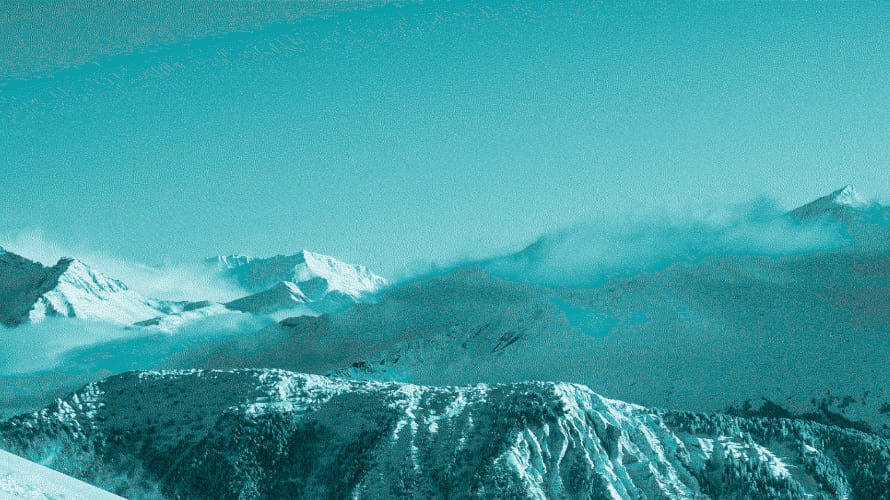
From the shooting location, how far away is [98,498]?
75.4 meters

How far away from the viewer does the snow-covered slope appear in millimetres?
69069

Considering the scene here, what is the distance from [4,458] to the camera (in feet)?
274

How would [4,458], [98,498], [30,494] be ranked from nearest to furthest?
[30,494] < [98,498] < [4,458]

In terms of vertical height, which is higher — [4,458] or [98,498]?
[4,458]

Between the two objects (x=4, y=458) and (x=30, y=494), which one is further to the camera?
(x=4, y=458)

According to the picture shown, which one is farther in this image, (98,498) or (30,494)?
(98,498)

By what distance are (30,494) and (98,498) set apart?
7.29 m

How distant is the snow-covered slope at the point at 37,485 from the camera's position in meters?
69.1

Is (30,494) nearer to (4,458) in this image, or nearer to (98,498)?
(98,498)

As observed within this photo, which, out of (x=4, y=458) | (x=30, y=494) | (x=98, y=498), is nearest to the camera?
(x=30, y=494)

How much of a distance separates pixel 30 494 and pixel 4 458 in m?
17.3

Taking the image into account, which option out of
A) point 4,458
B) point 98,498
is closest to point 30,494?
point 98,498

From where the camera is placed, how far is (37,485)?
72500mm
